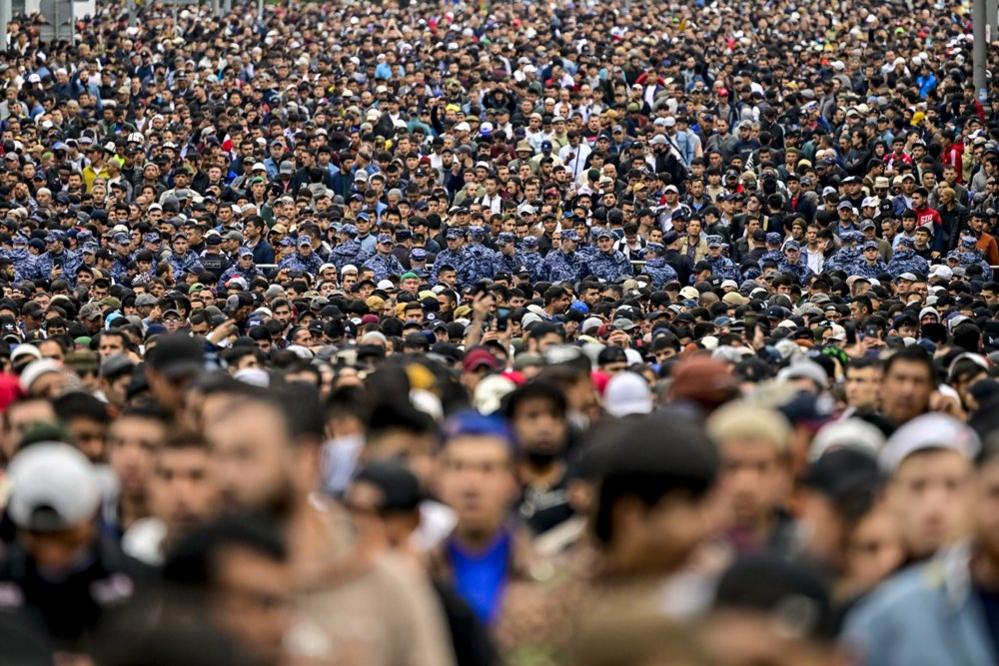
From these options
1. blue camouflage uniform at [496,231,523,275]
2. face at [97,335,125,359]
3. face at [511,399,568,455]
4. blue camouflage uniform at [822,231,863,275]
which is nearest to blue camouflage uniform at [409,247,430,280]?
blue camouflage uniform at [496,231,523,275]

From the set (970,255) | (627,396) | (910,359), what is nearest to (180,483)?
(627,396)

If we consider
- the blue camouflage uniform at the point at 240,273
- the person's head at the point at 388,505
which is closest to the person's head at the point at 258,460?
the person's head at the point at 388,505

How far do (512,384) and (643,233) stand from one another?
566 inches

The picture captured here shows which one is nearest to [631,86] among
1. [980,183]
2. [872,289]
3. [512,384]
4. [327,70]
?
[327,70]

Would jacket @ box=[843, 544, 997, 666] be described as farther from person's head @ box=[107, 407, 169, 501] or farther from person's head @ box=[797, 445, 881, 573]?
person's head @ box=[107, 407, 169, 501]

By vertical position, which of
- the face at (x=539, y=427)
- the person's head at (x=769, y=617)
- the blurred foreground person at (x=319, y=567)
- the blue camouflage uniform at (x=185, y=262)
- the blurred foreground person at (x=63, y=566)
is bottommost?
the blue camouflage uniform at (x=185, y=262)

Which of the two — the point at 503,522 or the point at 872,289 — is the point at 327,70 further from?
the point at 503,522

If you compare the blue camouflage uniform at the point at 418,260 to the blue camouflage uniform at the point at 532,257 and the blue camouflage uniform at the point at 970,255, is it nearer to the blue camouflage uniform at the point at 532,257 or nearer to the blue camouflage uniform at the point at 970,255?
the blue camouflage uniform at the point at 532,257

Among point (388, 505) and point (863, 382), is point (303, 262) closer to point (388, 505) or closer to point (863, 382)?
point (863, 382)

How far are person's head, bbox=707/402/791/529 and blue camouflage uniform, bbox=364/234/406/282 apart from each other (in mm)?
15909

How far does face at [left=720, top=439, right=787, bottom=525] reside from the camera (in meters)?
6.63

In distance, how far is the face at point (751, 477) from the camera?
6629mm

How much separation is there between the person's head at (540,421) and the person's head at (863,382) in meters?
2.83

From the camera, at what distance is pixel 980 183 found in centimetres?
2591
